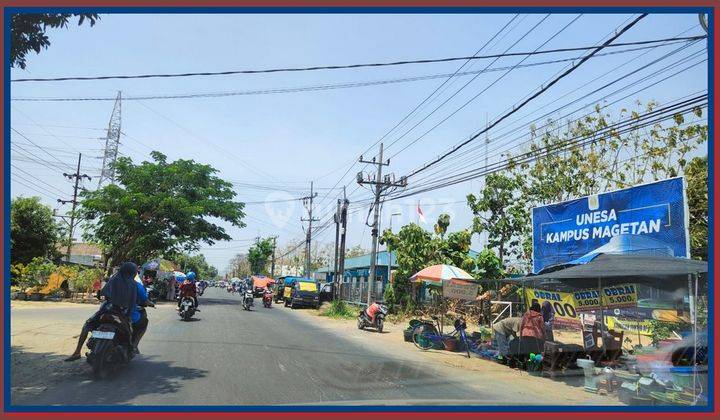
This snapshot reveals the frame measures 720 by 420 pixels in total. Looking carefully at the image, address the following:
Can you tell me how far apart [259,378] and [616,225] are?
1004cm

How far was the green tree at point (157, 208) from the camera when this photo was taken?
2959cm

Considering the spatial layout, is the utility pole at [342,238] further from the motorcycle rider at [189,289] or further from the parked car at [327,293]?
the motorcycle rider at [189,289]

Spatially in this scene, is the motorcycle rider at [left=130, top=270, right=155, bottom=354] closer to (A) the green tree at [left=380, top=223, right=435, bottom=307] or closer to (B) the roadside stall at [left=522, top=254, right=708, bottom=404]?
(B) the roadside stall at [left=522, top=254, right=708, bottom=404]

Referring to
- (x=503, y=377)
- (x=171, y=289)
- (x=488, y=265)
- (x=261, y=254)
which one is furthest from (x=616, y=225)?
(x=261, y=254)

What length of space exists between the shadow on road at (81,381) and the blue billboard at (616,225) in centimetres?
822

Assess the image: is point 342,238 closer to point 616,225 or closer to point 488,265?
point 488,265

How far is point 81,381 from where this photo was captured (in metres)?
7.18

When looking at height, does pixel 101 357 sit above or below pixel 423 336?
above

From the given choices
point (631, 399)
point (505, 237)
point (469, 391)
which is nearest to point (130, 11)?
point (469, 391)

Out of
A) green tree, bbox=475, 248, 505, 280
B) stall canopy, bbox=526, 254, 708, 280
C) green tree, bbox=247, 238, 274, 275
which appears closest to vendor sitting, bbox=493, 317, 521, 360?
stall canopy, bbox=526, 254, 708, 280

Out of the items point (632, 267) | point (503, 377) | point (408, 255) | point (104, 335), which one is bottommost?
point (503, 377)

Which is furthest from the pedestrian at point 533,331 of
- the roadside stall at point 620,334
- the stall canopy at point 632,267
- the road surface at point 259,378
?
the road surface at point 259,378

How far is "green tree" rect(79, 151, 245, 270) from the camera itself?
29594 mm

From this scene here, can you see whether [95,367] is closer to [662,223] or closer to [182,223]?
[662,223]
